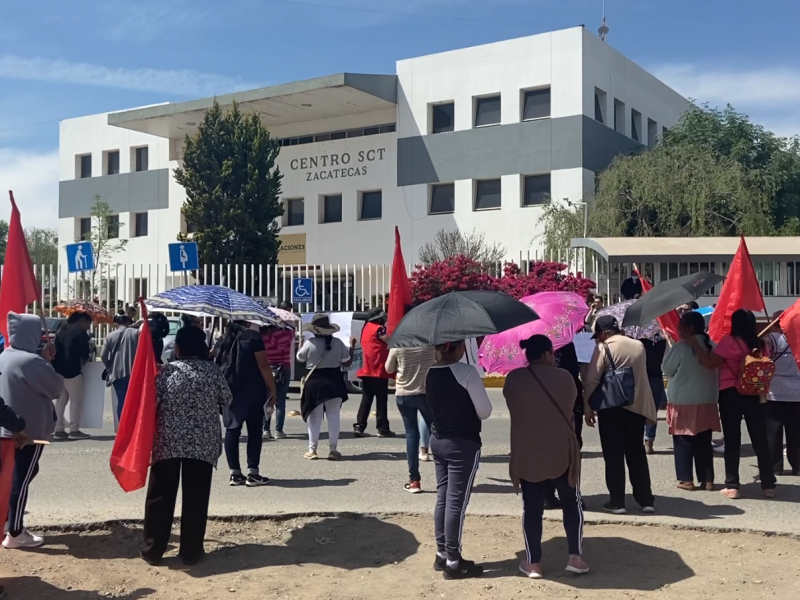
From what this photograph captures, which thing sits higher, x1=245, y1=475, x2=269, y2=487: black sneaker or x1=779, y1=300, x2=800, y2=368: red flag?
x1=779, y1=300, x2=800, y2=368: red flag

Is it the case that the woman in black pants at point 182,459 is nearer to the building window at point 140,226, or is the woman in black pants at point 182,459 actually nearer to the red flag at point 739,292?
the red flag at point 739,292

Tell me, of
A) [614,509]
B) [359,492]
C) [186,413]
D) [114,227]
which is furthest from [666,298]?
[114,227]

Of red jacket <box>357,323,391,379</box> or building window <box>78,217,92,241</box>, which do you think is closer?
red jacket <box>357,323,391,379</box>

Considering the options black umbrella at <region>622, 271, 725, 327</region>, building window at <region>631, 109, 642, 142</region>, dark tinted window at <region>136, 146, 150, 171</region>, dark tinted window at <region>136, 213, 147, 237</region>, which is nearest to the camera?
black umbrella at <region>622, 271, 725, 327</region>

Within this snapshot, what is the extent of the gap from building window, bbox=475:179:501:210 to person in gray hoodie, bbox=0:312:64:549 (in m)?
28.2

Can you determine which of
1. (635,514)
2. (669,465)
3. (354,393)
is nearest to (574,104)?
(354,393)

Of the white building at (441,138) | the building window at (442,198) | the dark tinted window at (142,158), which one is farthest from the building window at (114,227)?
the building window at (442,198)

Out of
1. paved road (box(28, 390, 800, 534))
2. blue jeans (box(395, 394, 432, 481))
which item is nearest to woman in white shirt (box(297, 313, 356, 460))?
paved road (box(28, 390, 800, 534))

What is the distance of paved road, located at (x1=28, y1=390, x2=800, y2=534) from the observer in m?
7.58

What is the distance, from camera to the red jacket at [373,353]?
39.7 ft

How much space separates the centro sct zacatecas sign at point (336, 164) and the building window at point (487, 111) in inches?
170

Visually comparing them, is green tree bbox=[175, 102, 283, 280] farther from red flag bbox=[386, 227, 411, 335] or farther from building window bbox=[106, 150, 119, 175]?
red flag bbox=[386, 227, 411, 335]

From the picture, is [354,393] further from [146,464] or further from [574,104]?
[574,104]

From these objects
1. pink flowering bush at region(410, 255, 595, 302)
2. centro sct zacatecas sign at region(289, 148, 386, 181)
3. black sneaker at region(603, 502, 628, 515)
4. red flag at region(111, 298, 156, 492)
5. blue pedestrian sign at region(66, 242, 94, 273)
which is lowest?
black sneaker at region(603, 502, 628, 515)
